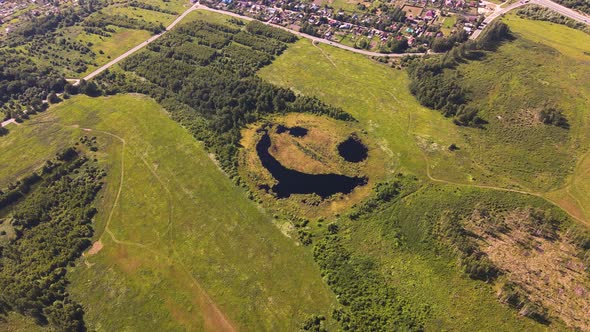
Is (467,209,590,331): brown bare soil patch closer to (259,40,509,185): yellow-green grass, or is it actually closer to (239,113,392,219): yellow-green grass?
(259,40,509,185): yellow-green grass

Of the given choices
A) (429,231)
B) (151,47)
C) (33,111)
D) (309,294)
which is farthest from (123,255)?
(151,47)

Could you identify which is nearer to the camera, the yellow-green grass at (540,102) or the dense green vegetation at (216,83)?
the yellow-green grass at (540,102)

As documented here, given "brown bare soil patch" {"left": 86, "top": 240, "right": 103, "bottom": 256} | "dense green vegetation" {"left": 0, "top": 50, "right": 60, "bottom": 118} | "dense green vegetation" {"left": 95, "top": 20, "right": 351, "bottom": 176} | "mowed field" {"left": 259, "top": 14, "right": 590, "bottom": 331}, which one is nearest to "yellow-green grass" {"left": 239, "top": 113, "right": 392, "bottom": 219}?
"dense green vegetation" {"left": 95, "top": 20, "right": 351, "bottom": 176}

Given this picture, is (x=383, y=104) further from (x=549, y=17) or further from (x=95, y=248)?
(x=549, y=17)

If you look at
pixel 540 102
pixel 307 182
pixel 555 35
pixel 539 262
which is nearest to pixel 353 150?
pixel 307 182

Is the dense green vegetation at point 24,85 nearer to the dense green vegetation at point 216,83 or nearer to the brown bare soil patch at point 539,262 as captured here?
the dense green vegetation at point 216,83

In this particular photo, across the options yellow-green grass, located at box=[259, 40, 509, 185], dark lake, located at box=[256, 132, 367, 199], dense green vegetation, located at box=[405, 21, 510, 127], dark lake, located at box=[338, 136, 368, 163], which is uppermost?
dense green vegetation, located at box=[405, 21, 510, 127]

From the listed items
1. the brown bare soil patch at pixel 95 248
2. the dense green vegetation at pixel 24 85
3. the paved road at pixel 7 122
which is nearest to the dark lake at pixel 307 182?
the brown bare soil patch at pixel 95 248
